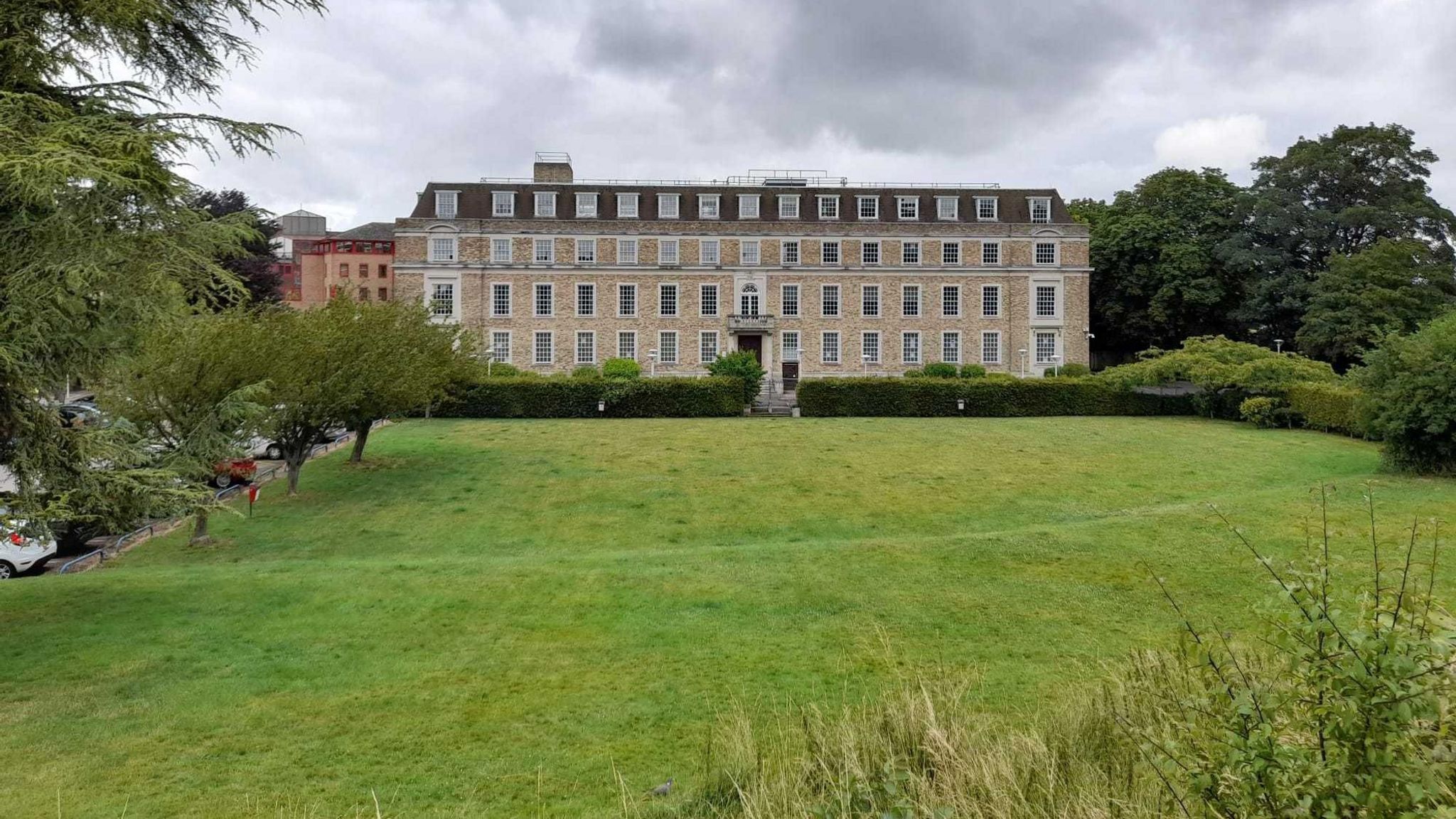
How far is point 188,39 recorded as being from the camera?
413 inches

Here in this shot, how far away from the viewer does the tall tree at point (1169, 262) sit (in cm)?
5606

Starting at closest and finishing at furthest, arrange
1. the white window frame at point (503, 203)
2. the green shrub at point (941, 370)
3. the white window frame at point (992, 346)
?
the green shrub at point (941, 370), the white window frame at point (503, 203), the white window frame at point (992, 346)

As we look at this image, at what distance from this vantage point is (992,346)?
55.9m

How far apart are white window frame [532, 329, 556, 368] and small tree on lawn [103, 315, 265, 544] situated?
34.9 m

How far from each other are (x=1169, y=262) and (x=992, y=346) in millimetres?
12247

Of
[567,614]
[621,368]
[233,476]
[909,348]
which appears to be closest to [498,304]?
[621,368]

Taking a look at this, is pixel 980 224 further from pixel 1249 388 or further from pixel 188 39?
pixel 188 39

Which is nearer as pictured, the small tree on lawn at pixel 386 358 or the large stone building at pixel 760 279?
the small tree on lawn at pixel 386 358

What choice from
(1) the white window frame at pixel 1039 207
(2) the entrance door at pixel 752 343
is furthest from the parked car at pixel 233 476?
(1) the white window frame at pixel 1039 207

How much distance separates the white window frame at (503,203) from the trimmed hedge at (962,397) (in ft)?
82.2

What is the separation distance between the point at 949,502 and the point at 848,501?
2215 mm

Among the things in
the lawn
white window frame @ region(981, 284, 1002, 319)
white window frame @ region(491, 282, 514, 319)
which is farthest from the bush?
white window frame @ region(981, 284, 1002, 319)

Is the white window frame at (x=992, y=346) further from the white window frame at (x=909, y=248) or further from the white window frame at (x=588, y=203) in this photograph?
the white window frame at (x=588, y=203)

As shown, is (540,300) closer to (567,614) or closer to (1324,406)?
(1324,406)
